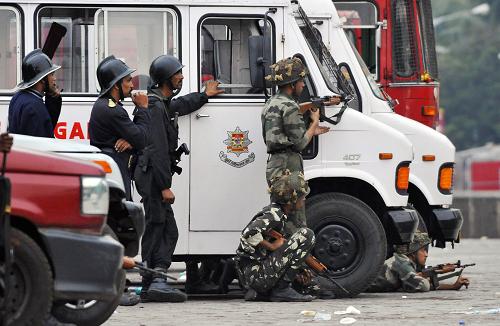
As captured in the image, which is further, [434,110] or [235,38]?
[434,110]

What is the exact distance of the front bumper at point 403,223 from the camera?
540 inches

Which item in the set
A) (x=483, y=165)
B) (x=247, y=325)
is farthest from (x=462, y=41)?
(x=247, y=325)

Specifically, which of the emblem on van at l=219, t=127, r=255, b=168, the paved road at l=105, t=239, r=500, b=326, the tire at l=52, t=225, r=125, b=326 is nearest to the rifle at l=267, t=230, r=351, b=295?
the paved road at l=105, t=239, r=500, b=326

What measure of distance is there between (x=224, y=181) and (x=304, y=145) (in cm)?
77

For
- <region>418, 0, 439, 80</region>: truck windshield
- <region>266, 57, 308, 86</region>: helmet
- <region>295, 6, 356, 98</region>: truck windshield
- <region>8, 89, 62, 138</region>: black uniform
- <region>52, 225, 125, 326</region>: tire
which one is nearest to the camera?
<region>52, 225, 125, 326</region>: tire

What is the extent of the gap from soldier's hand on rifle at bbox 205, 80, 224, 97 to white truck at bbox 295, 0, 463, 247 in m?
1.26

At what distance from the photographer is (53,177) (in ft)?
29.7

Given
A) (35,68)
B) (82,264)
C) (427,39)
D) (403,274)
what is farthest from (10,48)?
(427,39)

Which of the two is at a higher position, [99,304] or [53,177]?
[53,177]

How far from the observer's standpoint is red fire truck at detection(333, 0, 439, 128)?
690 inches

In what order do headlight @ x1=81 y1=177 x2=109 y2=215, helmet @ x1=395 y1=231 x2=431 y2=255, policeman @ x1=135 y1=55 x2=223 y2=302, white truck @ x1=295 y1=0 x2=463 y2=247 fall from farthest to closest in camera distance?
helmet @ x1=395 y1=231 x2=431 y2=255
white truck @ x1=295 y1=0 x2=463 y2=247
policeman @ x1=135 y1=55 x2=223 y2=302
headlight @ x1=81 y1=177 x2=109 y2=215

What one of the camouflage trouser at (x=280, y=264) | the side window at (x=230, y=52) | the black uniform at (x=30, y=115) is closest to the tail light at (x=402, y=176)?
the camouflage trouser at (x=280, y=264)

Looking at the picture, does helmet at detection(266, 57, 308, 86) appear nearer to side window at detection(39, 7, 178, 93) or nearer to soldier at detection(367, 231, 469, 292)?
side window at detection(39, 7, 178, 93)

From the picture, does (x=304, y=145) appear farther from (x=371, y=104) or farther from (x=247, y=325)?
(x=247, y=325)
